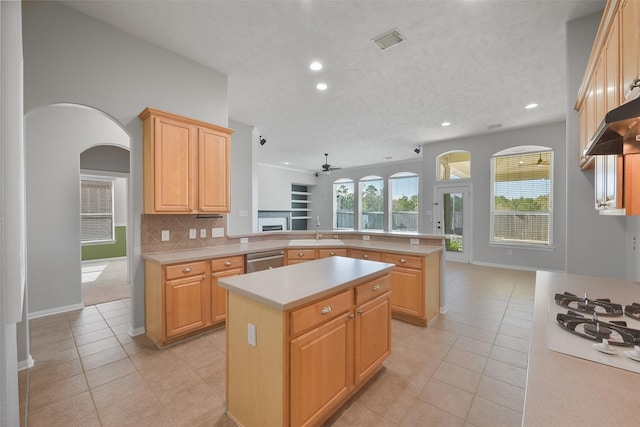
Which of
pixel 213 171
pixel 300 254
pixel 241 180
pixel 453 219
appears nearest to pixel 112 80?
pixel 213 171

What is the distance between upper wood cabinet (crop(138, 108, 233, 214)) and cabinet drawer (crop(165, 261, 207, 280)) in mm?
649

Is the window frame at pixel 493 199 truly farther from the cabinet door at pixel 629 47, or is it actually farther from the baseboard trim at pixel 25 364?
the baseboard trim at pixel 25 364

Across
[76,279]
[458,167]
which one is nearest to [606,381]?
[76,279]

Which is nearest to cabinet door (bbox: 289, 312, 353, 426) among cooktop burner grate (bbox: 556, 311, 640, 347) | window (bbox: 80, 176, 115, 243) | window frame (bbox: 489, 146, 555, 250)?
cooktop burner grate (bbox: 556, 311, 640, 347)

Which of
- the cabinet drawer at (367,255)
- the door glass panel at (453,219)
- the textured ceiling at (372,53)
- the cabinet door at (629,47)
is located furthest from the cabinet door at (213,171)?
the door glass panel at (453,219)

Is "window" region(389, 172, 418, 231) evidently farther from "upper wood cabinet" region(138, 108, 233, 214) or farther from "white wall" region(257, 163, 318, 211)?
"upper wood cabinet" region(138, 108, 233, 214)

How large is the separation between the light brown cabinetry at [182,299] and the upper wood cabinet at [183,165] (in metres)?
0.69

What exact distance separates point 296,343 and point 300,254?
7.94 ft

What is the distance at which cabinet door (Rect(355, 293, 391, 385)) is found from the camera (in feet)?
6.35

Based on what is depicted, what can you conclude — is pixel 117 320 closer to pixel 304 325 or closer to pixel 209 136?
pixel 209 136

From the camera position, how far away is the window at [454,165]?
7.01 meters

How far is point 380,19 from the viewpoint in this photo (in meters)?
2.59

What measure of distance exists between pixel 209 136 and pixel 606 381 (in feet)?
12.2

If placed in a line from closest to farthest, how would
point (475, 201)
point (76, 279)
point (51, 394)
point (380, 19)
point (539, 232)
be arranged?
point (51, 394)
point (380, 19)
point (76, 279)
point (539, 232)
point (475, 201)
